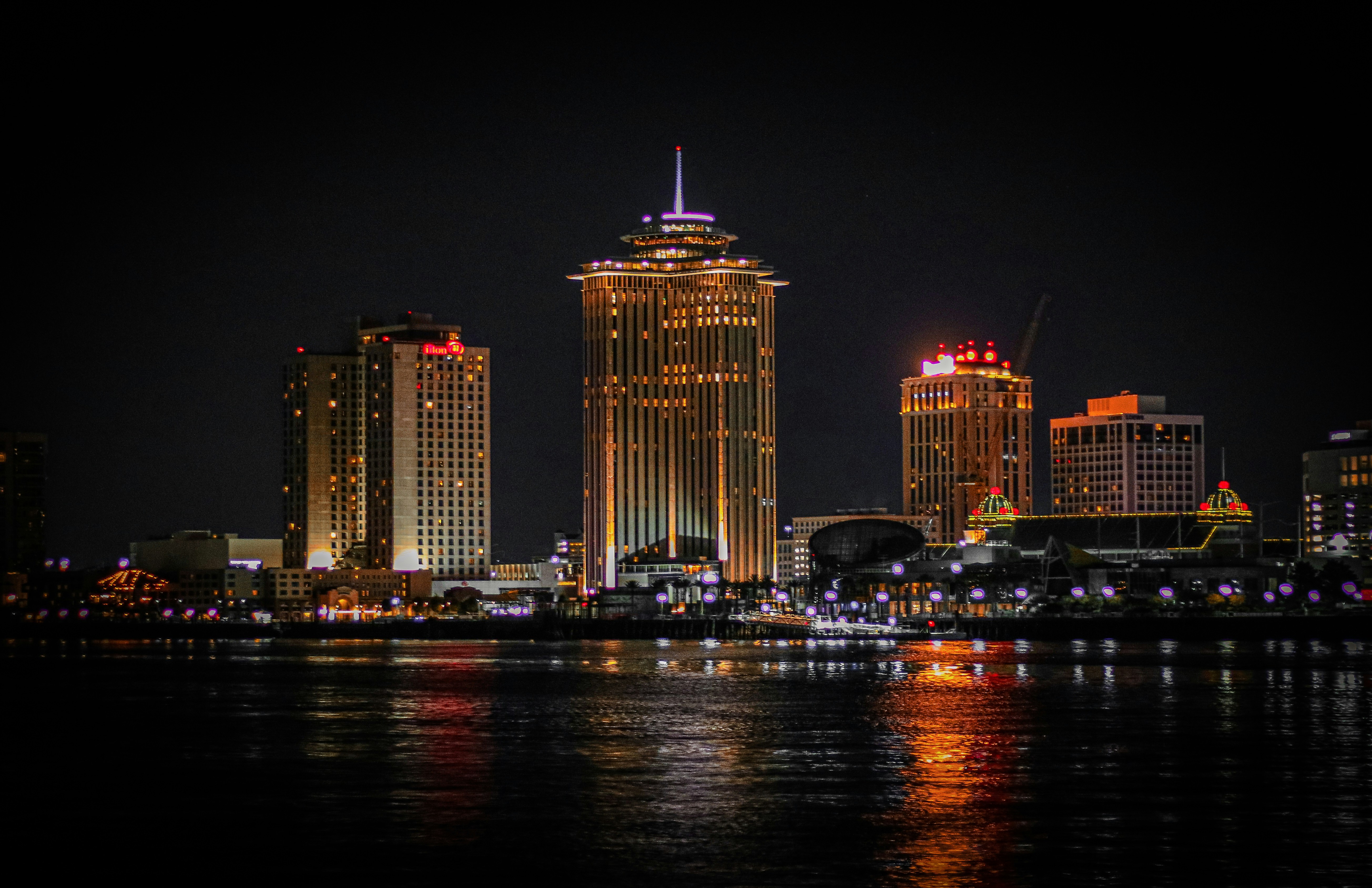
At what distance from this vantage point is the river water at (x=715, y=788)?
212 ft

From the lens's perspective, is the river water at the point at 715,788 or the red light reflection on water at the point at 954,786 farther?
the river water at the point at 715,788

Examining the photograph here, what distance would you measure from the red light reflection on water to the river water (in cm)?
24

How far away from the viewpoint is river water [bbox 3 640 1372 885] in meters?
64.5

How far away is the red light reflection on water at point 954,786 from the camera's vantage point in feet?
209

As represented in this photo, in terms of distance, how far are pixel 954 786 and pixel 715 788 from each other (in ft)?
30.9

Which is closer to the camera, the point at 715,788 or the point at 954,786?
the point at 715,788

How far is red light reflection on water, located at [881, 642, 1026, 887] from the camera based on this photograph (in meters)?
63.7

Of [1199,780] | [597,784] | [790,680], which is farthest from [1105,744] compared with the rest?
[790,680]

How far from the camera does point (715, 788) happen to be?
83.6m

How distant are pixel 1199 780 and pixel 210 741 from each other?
166 feet

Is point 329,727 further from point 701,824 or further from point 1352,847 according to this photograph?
point 1352,847

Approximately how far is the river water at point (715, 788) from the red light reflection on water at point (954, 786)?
0.78 feet

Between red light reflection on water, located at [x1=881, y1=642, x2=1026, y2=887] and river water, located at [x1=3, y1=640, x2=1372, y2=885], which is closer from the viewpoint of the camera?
red light reflection on water, located at [x1=881, y1=642, x2=1026, y2=887]

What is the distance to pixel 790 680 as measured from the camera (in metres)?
174
